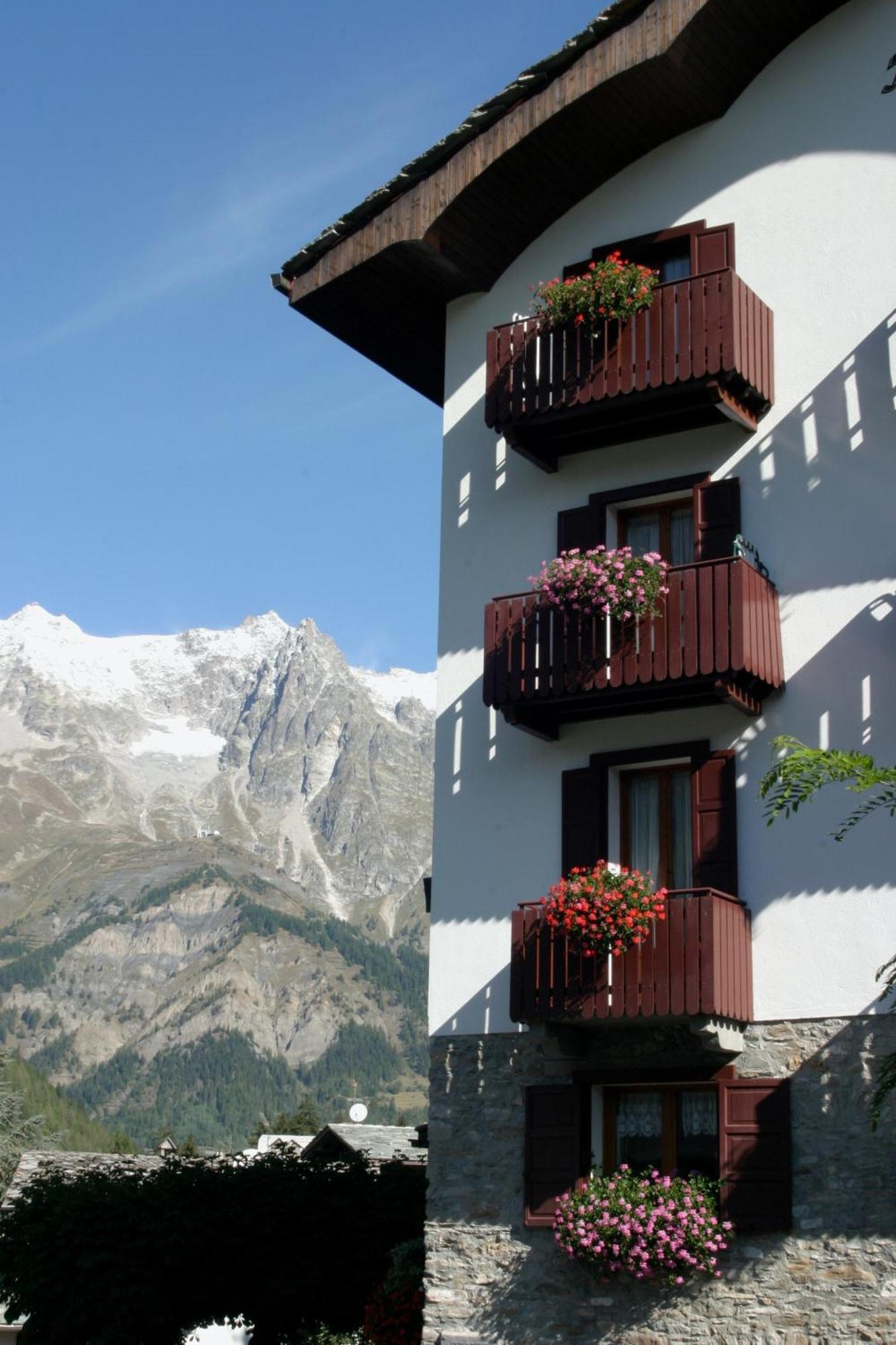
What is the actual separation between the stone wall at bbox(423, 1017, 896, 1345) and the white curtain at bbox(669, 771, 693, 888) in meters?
1.61

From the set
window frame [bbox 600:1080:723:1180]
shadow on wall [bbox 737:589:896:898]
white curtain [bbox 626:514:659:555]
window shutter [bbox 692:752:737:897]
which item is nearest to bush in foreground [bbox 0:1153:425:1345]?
window frame [bbox 600:1080:723:1180]

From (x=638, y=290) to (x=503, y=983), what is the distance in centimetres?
766

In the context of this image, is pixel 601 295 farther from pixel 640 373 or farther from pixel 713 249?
pixel 713 249

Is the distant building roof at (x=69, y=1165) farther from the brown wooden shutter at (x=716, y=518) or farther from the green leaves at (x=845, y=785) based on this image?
the brown wooden shutter at (x=716, y=518)

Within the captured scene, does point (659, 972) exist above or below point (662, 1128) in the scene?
above

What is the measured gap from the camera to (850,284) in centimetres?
2005

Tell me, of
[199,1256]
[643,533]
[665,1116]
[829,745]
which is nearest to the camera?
[665,1116]

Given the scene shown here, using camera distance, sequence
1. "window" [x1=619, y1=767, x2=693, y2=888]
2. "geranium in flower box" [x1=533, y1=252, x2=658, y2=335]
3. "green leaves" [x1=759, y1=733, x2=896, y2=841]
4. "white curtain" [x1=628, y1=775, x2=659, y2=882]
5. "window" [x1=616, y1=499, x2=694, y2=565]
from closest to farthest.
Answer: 1. "green leaves" [x1=759, y1=733, x2=896, y2=841]
2. "window" [x1=619, y1=767, x2=693, y2=888]
3. "white curtain" [x1=628, y1=775, x2=659, y2=882]
4. "geranium in flower box" [x1=533, y1=252, x2=658, y2=335]
5. "window" [x1=616, y1=499, x2=694, y2=565]

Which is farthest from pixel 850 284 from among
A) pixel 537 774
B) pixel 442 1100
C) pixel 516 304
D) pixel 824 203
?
pixel 442 1100

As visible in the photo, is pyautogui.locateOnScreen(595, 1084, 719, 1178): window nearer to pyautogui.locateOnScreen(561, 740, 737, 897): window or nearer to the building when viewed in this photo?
the building

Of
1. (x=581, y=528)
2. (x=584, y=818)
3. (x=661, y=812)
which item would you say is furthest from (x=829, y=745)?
(x=581, y=528)

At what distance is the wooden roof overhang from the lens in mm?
20672

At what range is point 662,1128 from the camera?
60.2 feet

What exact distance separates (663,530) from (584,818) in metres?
3.46
